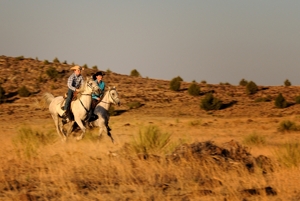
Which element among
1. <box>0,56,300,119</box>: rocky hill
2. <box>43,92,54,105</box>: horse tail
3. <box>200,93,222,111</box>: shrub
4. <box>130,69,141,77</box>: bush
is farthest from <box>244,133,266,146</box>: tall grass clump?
<box>130,69,141,77</box>: bush

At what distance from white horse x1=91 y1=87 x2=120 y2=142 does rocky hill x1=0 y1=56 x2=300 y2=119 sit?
23.5m

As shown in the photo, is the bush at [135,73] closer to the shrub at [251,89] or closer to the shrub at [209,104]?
the shrub at [251,89]

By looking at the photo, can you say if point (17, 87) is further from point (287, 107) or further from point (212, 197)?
point (212, 197)

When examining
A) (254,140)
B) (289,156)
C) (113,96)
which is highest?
(113,96)

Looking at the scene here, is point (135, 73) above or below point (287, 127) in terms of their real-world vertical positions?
above

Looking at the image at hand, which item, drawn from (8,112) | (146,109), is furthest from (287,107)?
(8,112)

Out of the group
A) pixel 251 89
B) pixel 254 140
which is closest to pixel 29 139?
pixel 254 140

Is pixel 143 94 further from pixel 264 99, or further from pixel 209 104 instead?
pixel 264 99

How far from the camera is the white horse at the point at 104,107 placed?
19562 millimetres

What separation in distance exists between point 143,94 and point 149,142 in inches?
1468

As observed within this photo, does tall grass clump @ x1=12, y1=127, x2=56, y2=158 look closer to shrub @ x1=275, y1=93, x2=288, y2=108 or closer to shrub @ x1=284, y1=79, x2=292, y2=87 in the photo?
shrub @ x1=275, y1=93, x2=288, y2=108

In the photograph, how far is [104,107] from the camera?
65.1ft

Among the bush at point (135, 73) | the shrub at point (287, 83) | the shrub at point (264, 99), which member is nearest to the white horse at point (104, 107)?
the shrub at point (264, 99)

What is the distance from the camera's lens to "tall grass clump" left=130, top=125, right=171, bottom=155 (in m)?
14.8
